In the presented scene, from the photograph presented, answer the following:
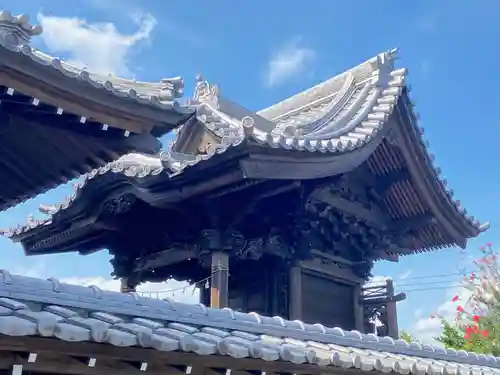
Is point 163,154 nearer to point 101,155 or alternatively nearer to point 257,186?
point 257,186

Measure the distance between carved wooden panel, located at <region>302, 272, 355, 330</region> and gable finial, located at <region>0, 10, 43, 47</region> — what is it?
559cm

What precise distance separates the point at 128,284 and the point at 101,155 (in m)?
4.58

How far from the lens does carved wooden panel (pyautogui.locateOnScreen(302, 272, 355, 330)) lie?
9.53 m

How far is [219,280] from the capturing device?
27.4 ft

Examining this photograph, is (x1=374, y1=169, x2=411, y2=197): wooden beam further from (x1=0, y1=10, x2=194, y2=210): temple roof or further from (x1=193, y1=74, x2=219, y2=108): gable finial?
(x1=0, y1=10, x2=194, y2=210): temple roof

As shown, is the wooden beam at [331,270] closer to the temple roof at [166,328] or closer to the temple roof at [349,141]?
the temple roof at [349,141]

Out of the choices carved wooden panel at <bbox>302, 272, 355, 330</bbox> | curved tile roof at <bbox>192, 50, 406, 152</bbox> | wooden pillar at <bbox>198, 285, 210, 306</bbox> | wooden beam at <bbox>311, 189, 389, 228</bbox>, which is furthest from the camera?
wooden pillar at <bbox>198, 285, 210, 306</bbox>

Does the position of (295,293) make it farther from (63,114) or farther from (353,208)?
(63,114)

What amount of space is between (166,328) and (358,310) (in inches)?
222

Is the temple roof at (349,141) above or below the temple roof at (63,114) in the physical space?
above

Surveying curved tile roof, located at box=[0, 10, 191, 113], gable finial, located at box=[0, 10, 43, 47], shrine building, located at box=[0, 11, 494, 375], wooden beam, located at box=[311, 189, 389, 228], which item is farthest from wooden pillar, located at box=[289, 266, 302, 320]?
gable finial, located at box=[0, 10, 43, 47]

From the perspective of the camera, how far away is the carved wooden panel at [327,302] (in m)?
9.53

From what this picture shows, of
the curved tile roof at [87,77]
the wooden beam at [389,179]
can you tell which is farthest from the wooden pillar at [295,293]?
the curved tile roof at [87,77]

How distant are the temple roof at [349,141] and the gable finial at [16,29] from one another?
112 inches
